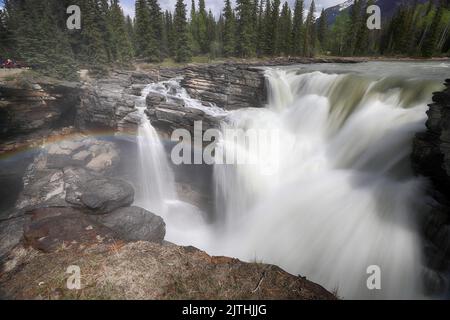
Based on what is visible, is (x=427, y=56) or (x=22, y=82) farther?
(x=427, y=56)

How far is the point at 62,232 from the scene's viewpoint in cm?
746

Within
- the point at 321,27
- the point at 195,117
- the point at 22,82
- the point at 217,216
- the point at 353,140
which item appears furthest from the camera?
the point at 321,27

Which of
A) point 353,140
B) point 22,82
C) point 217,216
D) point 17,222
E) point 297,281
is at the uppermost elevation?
point 22,82

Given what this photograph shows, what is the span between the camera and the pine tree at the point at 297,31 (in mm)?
53888

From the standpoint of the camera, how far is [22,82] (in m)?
22.4

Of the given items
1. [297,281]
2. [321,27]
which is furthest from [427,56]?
[297,281]

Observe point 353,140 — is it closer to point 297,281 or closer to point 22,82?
point 297,281

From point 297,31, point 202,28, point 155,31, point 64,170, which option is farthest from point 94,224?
point 202,28

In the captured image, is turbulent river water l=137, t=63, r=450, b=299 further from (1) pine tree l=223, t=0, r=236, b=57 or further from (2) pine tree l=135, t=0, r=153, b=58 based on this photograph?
(1) pine tree l=223, t=0, r=236, b=57

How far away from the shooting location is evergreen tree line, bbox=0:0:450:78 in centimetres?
2766

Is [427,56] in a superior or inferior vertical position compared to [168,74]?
superior

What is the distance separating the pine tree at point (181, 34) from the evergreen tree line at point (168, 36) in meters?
0.15

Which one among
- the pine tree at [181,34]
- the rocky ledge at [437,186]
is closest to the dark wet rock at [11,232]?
the rocky ledge at [437,186]
